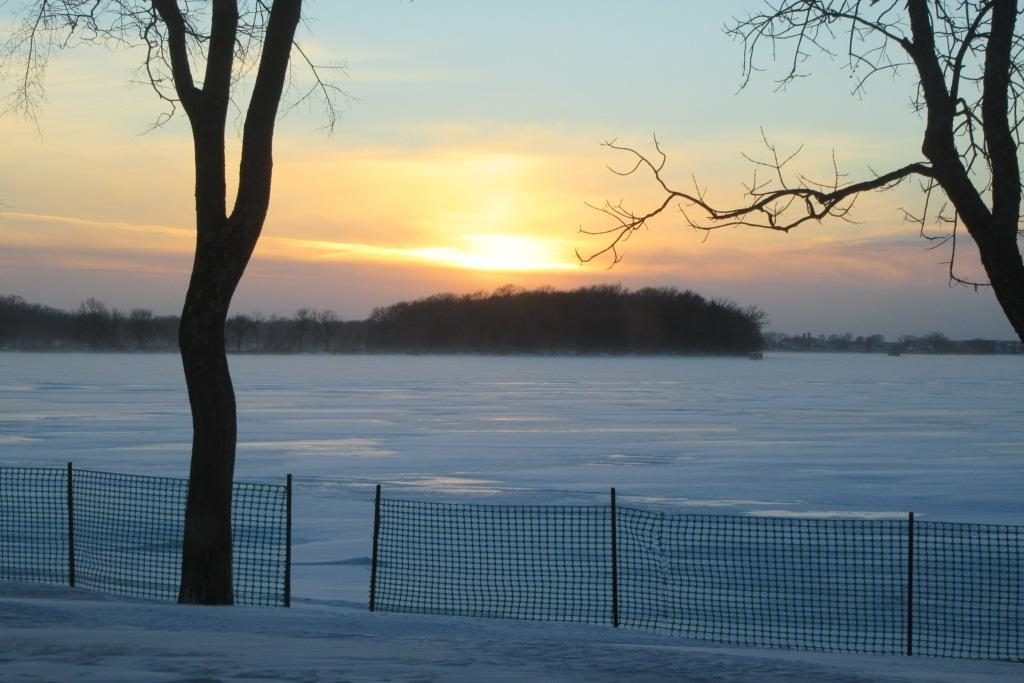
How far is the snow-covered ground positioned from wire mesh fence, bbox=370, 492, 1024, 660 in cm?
91

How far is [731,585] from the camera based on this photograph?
12.7m

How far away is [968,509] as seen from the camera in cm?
1803

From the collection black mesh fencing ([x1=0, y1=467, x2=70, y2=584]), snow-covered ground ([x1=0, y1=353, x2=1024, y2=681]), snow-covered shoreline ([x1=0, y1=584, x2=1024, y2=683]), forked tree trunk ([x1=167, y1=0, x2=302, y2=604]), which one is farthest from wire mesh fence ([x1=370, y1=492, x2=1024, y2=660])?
black mesh fencing ([x1=0, y1=467, x2=70, y2=584])

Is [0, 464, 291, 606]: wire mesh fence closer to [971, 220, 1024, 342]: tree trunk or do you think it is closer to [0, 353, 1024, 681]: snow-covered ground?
→ [0, 353, 1024, 681]: snow-covered ground

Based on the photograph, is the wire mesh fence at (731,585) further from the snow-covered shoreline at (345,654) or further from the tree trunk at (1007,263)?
the tree trunk at (1007,263)

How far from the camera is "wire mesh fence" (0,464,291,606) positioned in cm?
1222

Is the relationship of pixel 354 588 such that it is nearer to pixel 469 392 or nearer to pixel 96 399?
pixel 96 399

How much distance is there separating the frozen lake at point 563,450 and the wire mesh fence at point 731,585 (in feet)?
3.74

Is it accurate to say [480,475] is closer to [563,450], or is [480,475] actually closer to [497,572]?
[563,450]

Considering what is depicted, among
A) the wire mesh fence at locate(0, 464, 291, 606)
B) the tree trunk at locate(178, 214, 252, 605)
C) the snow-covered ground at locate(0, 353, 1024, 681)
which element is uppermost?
the tree trunk at locate(178, 214, 252, 605)

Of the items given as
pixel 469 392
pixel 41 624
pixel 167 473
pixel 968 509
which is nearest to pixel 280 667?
pixel 41 624

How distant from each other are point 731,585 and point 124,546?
23.7 ft

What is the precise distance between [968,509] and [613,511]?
9.20m

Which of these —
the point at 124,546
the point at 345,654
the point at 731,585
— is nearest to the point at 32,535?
the point at 124,546
